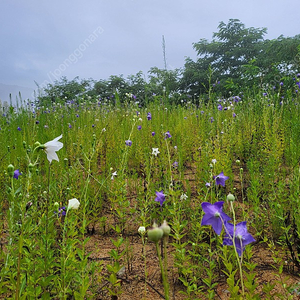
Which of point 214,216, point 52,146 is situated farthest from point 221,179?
point 52,146

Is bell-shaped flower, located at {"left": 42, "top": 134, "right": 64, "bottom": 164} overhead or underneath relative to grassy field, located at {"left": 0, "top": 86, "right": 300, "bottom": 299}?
overhead

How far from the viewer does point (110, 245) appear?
6.30ft

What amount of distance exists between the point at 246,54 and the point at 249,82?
651cm

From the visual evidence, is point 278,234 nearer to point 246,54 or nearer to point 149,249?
point 149,249

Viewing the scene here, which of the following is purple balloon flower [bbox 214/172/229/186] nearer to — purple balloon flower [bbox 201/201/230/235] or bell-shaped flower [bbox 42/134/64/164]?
purple balloon flower [bbox 201/201/230/235]

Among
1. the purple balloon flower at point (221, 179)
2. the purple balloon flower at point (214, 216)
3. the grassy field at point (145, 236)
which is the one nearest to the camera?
the purple balloon flower at point (214, 216)

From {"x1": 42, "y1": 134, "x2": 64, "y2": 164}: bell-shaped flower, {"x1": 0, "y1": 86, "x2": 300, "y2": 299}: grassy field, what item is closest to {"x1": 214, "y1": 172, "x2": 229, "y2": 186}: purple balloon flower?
{"x1": 0, "y1": 86, "x2": 300, "y2": 299}: grassy field

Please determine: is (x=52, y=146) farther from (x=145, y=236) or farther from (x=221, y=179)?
(x=145, y=236)

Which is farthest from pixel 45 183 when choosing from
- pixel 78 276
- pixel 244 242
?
pixel 244 242

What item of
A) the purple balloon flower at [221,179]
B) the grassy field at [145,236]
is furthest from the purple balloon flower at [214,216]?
the purple balloon flower at [221,179]

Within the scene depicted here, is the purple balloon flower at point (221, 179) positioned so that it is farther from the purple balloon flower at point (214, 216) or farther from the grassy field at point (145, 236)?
the purple balloon flower at point (214, 216)

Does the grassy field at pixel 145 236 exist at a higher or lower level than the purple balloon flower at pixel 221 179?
lower

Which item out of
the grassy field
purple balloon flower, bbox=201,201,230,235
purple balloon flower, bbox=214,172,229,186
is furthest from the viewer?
purple balloon flower, bbox=214,172,229,186

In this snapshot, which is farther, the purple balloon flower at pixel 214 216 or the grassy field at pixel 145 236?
the grassy field at pixel 145 236
